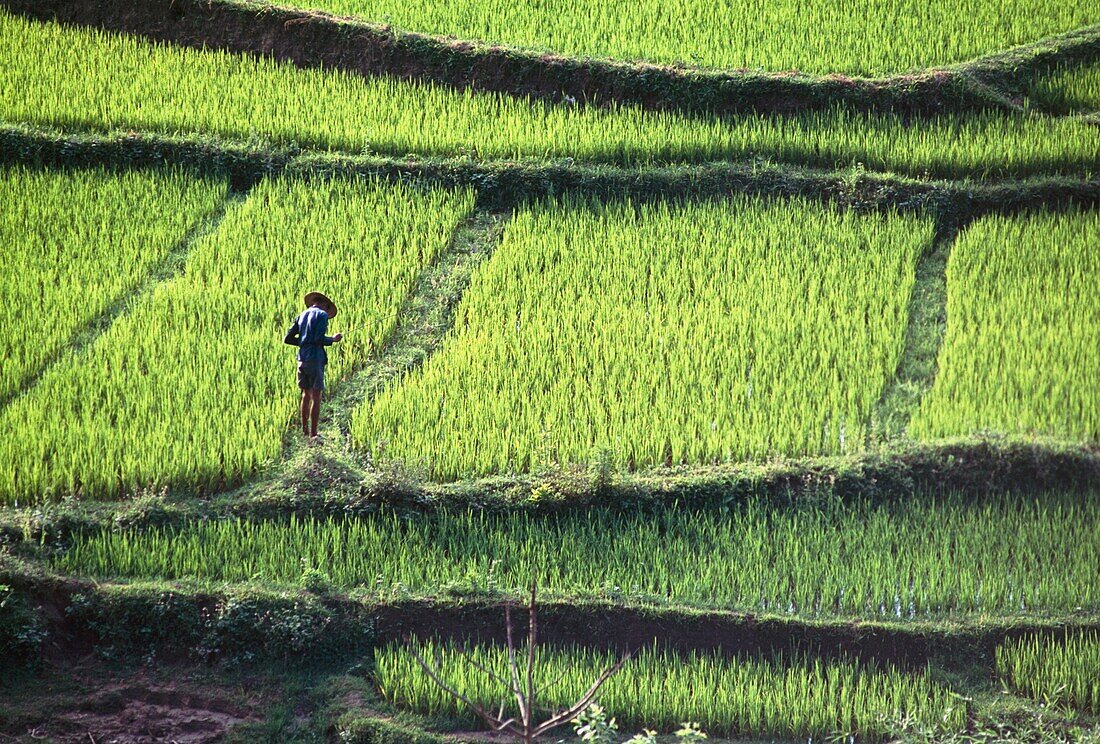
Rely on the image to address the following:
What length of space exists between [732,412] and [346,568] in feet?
6.12

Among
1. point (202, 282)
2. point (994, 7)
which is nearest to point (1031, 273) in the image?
point (994, 7)

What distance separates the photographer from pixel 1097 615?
16.2ft

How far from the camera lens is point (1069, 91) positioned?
7.78 meters

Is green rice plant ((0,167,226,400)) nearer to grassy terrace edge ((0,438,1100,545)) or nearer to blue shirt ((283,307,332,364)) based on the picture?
grassy terrace edge ((0,438,1100,545))

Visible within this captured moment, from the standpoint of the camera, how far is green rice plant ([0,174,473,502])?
5.45 meters

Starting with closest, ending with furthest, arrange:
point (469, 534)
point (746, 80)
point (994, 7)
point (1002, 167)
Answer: point (469, 534), point (1002, 167), point (746, 80), point (994, 7)

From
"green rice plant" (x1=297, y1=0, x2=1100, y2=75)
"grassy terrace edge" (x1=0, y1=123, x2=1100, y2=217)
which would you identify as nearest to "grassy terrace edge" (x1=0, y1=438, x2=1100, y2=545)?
"grassy terrace edge" (x1=0, y1=123, x2=1100, y2=217)

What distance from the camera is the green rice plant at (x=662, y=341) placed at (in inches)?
223

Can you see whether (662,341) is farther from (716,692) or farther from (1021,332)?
(716,692)

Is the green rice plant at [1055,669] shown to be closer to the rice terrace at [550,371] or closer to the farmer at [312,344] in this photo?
the rice terrace at [550,371]

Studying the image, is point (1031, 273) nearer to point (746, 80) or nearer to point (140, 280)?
point (746, 80)

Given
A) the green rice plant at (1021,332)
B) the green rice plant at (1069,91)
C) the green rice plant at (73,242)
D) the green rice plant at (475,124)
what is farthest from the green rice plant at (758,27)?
the green rice plant at (73,242)

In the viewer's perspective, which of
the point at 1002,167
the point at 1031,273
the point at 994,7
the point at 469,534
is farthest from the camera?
the point at 994,7

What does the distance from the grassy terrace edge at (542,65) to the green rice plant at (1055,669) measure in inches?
153
